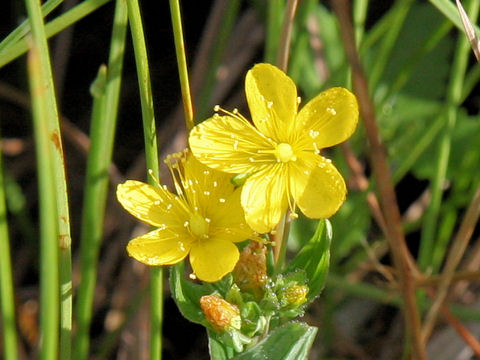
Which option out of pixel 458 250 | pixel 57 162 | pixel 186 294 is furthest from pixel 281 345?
pixel 458 250

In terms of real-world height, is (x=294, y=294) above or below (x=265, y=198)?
below

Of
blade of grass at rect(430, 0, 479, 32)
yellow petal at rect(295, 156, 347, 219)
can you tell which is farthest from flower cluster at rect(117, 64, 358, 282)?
blade of grass at rect(430, 0, 479, 32)

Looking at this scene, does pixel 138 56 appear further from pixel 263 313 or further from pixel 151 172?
pixel 263 313

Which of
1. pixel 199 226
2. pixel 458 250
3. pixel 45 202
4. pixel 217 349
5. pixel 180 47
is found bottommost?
pixel 217 349

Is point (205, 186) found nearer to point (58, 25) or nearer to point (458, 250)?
point (58, 25)

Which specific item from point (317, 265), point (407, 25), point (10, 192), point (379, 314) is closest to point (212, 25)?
point (407, 25)

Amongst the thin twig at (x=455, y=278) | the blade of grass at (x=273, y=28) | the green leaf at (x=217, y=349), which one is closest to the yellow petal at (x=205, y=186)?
the green leaf at (x=217, y=349)

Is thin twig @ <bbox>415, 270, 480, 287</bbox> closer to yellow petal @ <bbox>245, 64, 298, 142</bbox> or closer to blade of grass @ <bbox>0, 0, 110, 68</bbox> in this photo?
yellow petal @ <bbox>245, 64, 298, 142</bbox>
